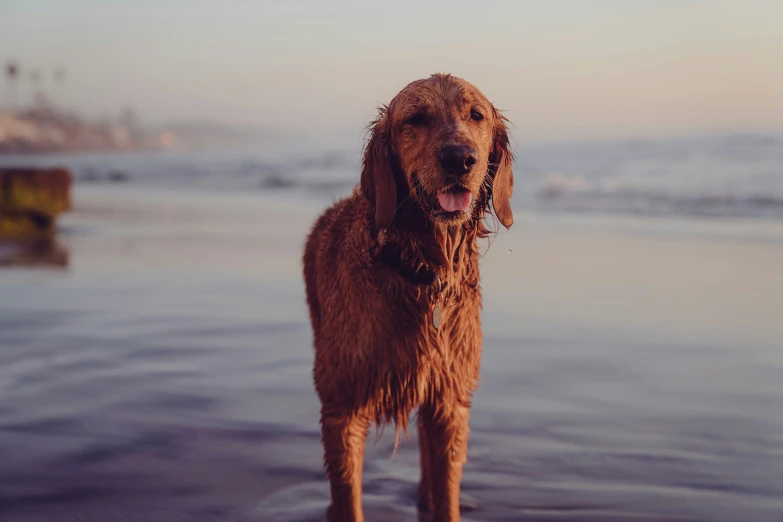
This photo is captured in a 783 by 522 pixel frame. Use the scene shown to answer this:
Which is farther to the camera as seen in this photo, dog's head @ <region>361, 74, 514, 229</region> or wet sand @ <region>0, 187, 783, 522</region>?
wet sand @ <region>0, 187, 783, 522</region>

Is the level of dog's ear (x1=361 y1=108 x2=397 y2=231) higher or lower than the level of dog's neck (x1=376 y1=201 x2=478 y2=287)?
higher

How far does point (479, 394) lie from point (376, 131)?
111 inches

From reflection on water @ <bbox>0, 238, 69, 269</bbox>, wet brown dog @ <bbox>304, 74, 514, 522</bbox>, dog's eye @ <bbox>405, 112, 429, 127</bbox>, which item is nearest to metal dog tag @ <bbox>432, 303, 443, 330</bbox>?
wet brown dog @ <bbox>304, 74, 514, 522</bbox>

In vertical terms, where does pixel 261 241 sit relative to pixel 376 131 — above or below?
below

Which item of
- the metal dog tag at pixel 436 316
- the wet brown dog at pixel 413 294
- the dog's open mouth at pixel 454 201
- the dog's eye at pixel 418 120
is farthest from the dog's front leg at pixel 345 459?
the dog's eye at pixel 418 120

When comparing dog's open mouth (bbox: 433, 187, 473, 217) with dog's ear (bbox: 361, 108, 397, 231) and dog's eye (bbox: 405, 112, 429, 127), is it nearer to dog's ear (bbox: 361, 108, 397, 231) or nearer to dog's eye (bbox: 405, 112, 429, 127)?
dog's ear (bbox: 361, 108, 397, 231)

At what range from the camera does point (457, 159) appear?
11.8 feet

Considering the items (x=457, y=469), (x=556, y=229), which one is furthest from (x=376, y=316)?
(x=556, y=229)

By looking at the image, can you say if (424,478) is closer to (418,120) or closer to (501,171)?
(501,171)

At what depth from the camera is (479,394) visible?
629 centimetres

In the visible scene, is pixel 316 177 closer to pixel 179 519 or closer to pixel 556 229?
pixel 556 229

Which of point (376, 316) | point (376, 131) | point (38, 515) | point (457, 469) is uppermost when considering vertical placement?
point (376, 131)

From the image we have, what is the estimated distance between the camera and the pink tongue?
3717mm

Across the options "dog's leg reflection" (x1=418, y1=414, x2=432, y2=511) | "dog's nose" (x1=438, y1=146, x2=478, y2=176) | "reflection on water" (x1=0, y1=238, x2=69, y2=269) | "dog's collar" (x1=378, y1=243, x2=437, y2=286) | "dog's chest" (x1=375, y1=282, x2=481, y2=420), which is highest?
"dog's nose" (x1=438, y1=146, x2=478, y2=176)
